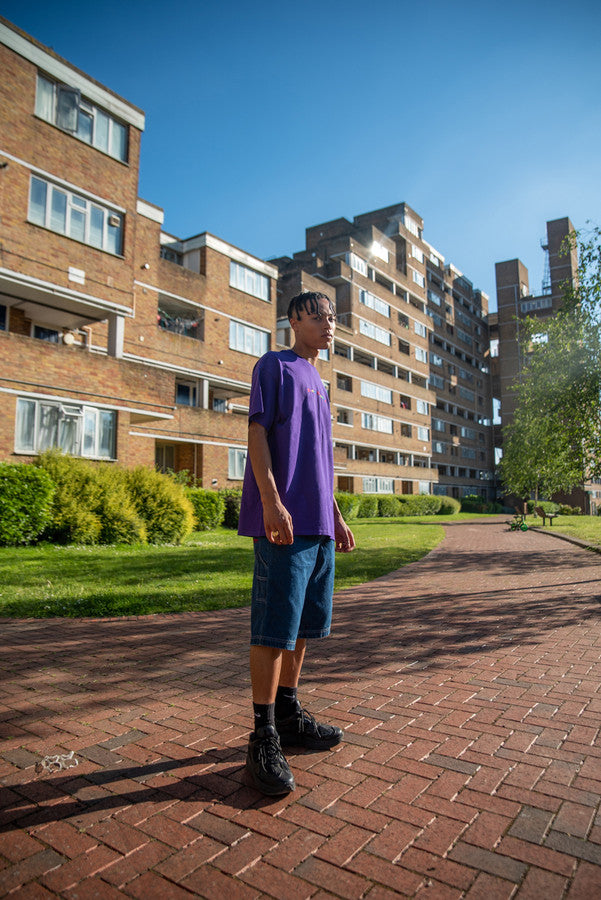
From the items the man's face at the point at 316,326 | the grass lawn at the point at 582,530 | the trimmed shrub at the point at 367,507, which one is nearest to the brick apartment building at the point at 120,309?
the trimmed shrub at the point at 367,507

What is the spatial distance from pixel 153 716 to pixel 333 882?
168 centimetres

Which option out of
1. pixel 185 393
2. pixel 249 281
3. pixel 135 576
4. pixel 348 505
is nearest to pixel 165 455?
pixel 185 393

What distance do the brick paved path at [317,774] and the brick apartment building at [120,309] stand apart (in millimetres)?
12954

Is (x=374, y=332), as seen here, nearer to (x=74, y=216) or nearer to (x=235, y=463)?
(x=235, y=463)

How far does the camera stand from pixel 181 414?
76.6 feet

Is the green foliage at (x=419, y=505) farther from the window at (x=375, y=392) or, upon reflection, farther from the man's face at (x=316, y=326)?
the man's face at (x=316, y=326)

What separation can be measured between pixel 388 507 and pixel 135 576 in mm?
31371

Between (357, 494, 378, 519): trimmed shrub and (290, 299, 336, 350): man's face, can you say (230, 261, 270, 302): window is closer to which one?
(357, 494, 378, 519): trimmed shrub

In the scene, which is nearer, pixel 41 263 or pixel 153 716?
pixel 153 716

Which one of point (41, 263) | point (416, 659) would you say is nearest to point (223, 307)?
point (41, 263)

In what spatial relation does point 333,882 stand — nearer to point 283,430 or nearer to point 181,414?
point 283,430

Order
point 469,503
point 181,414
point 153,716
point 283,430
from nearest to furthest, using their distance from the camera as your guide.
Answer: point 283,430 < point 153,716 < point 181,414 < point 469,503

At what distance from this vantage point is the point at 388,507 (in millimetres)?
38750

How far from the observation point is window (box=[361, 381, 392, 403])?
146 ft
